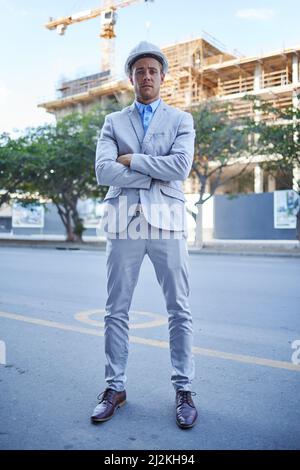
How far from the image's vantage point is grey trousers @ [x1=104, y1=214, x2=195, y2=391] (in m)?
2.89

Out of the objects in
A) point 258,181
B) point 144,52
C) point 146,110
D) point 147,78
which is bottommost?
point 146,110

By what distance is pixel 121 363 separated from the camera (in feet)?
9.72

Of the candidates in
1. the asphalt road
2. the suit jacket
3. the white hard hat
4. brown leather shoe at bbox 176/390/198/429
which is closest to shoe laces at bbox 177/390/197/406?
brown leather shoe at bbox 176/390/198/429

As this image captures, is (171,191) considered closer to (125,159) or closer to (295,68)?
(125,159)

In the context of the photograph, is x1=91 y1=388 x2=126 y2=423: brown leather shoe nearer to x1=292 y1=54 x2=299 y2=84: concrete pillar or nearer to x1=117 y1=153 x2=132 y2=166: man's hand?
x1=117 y1=153 x2=132 y2=166: man's hand

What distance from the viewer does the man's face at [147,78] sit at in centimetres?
296

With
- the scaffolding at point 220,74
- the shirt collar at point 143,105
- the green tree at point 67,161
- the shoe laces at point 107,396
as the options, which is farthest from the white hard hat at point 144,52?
the scaffolding at point 220,74

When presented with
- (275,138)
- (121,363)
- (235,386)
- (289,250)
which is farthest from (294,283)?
(275,138)

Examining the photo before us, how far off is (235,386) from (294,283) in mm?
5638

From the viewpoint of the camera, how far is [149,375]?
3463mm

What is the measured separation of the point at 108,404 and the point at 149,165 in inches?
54.9

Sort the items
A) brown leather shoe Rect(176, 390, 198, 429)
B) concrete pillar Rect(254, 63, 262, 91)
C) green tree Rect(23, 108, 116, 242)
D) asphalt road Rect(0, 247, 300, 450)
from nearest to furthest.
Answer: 1. asphalt road Rect(0, 247, 300, 450)
2. brown leather shoe Rect(176, 390, 198, 429)
3. green tree Rect(23, 108, 116, 242)
4. concrete pillar Rect(254, 63, 262, 91)

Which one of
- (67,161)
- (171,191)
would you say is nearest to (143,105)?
(171,191)

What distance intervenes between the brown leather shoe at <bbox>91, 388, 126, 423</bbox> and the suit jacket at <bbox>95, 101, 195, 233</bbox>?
97 centimetres
